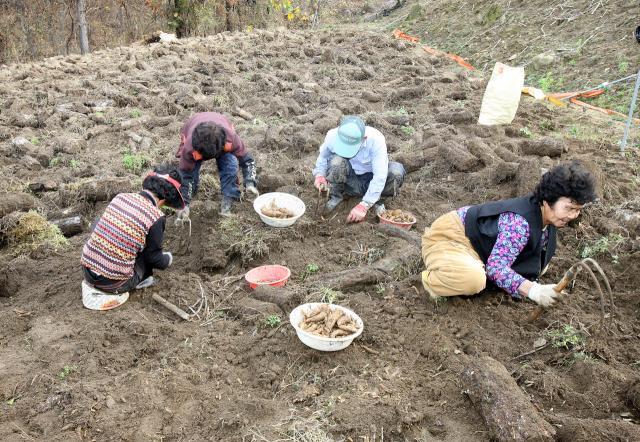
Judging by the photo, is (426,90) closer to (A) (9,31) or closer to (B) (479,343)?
(B) (479,343)

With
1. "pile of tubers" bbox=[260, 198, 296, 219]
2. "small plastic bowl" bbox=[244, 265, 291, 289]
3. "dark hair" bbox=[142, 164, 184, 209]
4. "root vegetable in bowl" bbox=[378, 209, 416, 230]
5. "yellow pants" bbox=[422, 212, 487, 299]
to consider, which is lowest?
"small plastic bowl" bbox=[244, 265, 291, 289]

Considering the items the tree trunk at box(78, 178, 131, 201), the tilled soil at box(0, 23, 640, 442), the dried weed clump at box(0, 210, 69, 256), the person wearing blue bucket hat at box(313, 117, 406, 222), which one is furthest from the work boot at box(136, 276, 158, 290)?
the person wearing blue bucket hat at box(313, 117, 406, 222)

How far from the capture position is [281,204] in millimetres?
4285

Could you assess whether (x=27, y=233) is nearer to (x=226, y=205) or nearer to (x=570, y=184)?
(x=226, y=205)

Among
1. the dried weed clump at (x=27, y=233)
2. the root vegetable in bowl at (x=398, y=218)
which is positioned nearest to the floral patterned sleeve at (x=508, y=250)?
the root vegetable in bowl at (x=398, y=218)

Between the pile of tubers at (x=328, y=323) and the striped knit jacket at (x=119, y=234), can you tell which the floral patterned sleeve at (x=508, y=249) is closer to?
the pile of tubers at (x=328, y=323)

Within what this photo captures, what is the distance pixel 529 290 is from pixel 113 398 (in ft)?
8.27

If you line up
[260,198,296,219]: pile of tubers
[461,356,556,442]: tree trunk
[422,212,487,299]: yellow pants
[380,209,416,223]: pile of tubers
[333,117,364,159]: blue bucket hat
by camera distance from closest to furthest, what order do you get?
[461,356,556,442]: tree trunk < [422,212,487,299]: yellow pants < [333,117,364,159]: blue bucket hat < [260,198,296,219]: pile of tubers < [380,209,416,223]: pile of tubers

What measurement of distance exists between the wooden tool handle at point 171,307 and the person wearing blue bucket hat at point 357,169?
1812 millimetres

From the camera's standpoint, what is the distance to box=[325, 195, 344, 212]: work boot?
4.60 meters

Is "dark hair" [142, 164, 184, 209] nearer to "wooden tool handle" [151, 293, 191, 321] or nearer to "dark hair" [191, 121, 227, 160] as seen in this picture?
"dark hair" [191, 121, 227, 160]

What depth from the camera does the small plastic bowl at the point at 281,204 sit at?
13.0 feet

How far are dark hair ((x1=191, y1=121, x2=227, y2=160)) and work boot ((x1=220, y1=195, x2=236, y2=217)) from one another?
2.04 ft

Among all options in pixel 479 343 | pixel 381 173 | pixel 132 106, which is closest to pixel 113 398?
pixel 479 343
